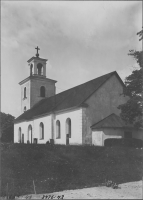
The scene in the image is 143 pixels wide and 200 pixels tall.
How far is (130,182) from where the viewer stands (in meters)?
13.6

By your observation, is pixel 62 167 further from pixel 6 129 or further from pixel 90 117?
pixel 6 129

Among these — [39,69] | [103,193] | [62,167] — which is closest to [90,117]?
[62,167]

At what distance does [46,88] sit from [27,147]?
2854 centimetres

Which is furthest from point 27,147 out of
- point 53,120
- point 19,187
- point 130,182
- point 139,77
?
point 53,120

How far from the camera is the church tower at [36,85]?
1773 inches

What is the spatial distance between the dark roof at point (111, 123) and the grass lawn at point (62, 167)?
6.79 metres

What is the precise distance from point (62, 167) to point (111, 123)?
13.1 metres

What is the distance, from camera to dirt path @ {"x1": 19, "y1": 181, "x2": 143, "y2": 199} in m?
10.3

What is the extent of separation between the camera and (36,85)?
4575 centimetres

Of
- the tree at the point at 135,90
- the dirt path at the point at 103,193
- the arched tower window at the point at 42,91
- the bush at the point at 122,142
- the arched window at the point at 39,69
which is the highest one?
the arched window at the point at 39,69

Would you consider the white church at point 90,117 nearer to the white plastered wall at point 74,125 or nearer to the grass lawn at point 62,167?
the white plastered wall at point 74,125

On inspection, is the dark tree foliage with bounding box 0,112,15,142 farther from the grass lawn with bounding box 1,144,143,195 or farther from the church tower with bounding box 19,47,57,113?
the grass lawn with bounding box 1,144,143,195

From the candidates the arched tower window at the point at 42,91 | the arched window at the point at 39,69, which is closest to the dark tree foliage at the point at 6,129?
the arched tower window at the point at 42,91

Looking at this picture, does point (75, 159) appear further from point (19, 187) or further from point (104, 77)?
point (104, 77)
